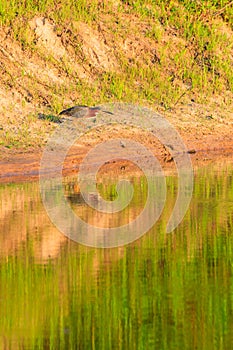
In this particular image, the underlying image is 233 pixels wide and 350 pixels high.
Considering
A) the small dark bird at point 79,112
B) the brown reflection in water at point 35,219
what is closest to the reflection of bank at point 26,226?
the brown reflection in water at point 35,219

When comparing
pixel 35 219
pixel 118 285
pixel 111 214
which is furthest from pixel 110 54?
pixel 118 285

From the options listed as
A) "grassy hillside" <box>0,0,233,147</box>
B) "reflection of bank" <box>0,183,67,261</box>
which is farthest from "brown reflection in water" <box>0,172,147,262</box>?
"grassy hillside" <box>0,0,233,147</box>

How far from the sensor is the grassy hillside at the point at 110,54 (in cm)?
1866

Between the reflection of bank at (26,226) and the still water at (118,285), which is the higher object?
the reflection of bank at (26,226)

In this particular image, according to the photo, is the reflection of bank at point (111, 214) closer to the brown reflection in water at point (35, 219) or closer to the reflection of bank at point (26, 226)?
the brown reflection in water at point (35, 219)

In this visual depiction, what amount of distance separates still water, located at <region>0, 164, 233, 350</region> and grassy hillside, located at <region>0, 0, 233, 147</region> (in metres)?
5.83

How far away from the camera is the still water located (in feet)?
24.6

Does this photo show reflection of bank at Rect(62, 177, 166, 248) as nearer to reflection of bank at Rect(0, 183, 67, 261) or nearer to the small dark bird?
reflection of bank at Rect(0, 183, 67, 261)

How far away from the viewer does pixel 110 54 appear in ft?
67.4

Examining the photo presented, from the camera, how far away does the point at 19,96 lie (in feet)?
59.2

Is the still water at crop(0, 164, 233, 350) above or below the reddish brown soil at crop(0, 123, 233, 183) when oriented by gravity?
below

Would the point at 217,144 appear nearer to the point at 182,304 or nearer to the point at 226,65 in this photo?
the point at 226,65

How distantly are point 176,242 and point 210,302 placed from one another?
2414mm

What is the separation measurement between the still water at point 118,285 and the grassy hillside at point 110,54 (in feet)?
19.1
